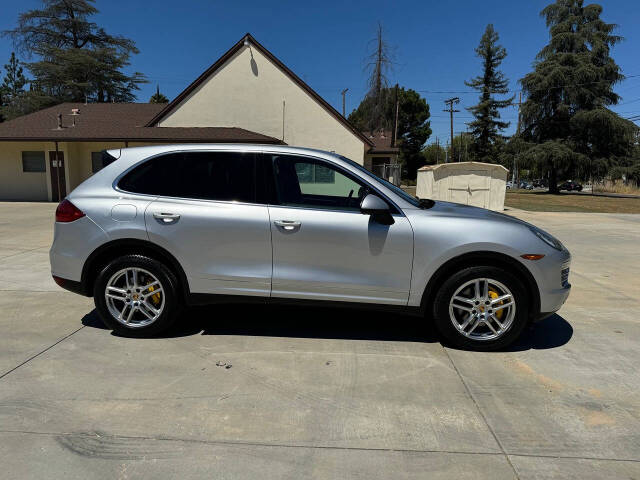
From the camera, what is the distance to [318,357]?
12.6 feet

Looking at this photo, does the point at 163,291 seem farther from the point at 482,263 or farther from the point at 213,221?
the point at 482,263

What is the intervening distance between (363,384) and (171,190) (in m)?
2.41

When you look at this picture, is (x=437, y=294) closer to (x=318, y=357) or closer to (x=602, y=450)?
(x=318, y=357)

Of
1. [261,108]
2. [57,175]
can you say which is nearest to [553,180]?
[261,108]

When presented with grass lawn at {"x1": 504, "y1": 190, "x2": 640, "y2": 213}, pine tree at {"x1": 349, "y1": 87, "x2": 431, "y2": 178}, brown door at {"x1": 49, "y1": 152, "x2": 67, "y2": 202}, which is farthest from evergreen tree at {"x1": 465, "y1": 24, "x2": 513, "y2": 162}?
brown door at {"x1": 49, "y1": 152, "x2": 67, "y2": 202}

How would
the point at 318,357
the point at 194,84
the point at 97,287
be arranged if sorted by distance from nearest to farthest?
the point at 318,357, the point at 97,287, the point at 194,84

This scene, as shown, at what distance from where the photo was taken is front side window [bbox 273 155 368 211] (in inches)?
161

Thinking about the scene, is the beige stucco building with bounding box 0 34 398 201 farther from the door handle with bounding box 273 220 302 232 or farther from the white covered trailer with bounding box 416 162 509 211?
the door handle with bounding box 273 220 302 232

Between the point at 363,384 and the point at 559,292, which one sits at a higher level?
the point at 559,292

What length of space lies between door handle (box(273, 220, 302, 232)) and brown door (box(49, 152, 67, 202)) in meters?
21.1

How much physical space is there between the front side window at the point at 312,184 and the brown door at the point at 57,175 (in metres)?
20.8

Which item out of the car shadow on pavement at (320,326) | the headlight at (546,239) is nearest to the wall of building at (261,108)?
the car shadow on pavement at (320,326)

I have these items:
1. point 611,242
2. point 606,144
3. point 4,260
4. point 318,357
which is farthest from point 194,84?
point 606,144

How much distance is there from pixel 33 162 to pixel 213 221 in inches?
883
